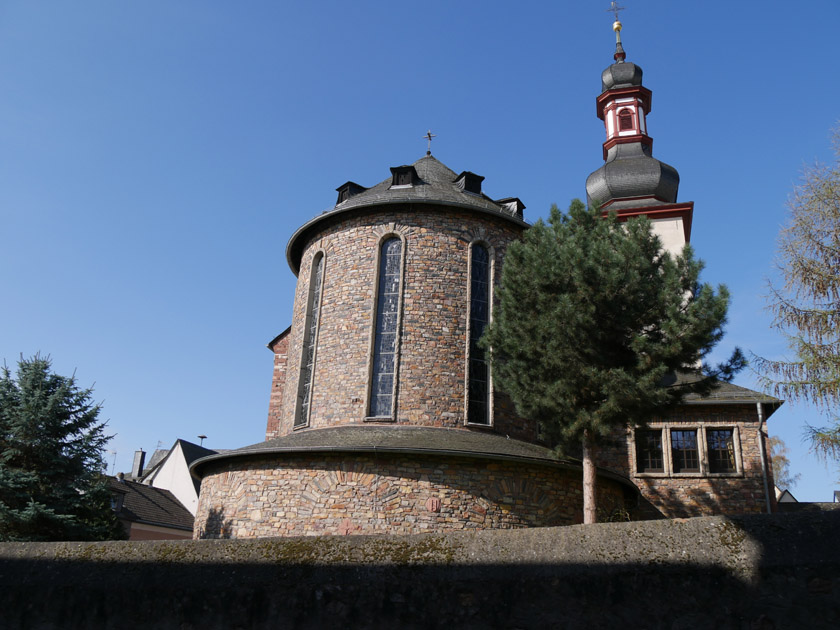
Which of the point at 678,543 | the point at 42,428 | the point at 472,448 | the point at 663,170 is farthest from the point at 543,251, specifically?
the point at 663,170

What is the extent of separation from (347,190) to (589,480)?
10914mm

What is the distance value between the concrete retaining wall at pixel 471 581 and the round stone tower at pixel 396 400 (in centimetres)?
672

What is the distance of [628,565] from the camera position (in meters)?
5.48

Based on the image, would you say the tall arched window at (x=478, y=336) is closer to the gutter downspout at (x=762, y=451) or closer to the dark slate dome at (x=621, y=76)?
the gutter downspout at (x=762, y=451)

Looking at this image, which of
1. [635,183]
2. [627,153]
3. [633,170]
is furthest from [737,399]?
[627,153]

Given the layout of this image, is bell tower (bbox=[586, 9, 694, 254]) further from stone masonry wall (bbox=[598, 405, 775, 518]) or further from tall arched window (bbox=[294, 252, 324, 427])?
tall arched window (bbox=[294, 252, 324, 427])

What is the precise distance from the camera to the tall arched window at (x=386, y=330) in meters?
16.0

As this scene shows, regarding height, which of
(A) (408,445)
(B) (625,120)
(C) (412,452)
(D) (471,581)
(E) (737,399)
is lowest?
(D) (471,581)

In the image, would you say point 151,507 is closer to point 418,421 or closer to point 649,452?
point 418,421

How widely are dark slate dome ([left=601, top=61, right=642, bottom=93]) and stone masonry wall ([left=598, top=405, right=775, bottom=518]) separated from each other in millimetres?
23618

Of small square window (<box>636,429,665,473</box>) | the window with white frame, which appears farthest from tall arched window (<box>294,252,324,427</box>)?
small square window (<box>636,429,665,473</box>)

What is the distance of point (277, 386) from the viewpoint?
21.0 meters

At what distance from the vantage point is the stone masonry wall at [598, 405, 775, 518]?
745 inches

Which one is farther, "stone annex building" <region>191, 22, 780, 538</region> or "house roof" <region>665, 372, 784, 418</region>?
"house roof" <region>665, 372, 784, 418</region>
